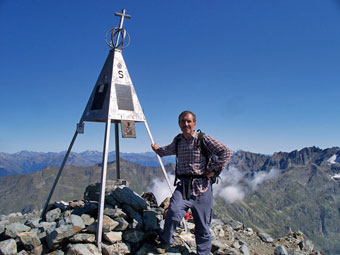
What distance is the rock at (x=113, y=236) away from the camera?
28.6 feet

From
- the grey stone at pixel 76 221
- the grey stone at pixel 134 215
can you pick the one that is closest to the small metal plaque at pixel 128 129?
the grey stone at pixel 134 215

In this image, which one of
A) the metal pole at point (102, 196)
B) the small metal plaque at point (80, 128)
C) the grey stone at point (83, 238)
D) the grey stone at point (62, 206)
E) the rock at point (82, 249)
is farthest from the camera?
the grey stone at point (62, 206)

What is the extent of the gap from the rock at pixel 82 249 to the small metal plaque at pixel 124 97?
567cm

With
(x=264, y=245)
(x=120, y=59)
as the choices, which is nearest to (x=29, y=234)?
(x=120, y=59)

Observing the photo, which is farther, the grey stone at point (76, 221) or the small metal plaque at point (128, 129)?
the small metal plaque at point (128, 129)

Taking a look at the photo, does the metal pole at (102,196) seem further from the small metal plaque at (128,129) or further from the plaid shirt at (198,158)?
the plaid shirt at (198,158)

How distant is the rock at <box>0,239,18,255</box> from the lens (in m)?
8.34

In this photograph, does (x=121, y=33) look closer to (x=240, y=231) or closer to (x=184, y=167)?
(x=184, y=167)

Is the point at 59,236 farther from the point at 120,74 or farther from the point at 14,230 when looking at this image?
the point at 120,74

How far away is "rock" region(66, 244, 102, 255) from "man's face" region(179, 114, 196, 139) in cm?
502

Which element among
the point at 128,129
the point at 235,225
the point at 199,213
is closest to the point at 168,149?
the point at 199,213

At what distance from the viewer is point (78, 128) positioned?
11.8 m

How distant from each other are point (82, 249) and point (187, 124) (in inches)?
215

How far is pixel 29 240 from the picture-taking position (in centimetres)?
872
